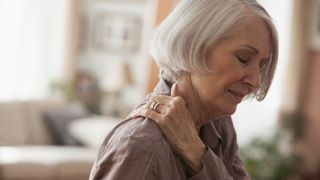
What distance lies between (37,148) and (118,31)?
80.2 inches

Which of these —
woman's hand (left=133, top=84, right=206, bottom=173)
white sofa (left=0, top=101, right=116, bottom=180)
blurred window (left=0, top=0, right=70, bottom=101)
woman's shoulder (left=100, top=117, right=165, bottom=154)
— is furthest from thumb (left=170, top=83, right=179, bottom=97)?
blurred window (left=0, top=0, right=70, bottom=101)

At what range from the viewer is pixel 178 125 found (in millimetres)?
1235

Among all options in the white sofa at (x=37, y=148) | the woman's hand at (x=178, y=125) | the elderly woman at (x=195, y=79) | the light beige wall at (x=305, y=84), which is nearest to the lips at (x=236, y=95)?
the elderly woman at (x=195, y=79)

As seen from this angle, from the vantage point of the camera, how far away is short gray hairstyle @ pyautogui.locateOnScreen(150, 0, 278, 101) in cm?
120

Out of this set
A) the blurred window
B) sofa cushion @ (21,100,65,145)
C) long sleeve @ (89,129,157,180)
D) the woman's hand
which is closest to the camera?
long sleeve @ (89,129,157,180)

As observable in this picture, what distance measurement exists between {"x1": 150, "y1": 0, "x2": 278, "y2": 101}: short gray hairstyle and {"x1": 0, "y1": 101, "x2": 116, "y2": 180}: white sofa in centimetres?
323

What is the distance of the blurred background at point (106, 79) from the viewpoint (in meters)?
5.00

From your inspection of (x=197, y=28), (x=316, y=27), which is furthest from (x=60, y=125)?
(x=197, y=28)

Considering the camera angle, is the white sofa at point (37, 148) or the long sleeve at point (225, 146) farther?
the white sofa at point (37, 148)

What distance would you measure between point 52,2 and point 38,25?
0.29 m

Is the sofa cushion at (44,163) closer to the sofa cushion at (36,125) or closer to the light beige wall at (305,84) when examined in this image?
the sofa cushion at (36,125)

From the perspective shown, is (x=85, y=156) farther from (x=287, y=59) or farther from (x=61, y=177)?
(x=287, y=59)

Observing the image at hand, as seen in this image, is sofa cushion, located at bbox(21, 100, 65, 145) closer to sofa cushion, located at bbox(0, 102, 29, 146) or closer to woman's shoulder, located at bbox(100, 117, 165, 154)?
sofa cushion, located at bbox(0, 102, 29, 146)

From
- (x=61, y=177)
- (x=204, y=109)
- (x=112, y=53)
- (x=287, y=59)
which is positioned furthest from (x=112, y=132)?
(x=112, y=53)
